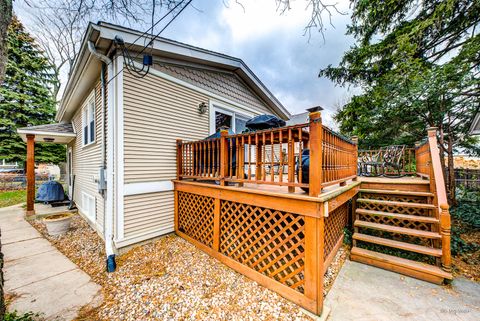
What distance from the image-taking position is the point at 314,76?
9.48 metres

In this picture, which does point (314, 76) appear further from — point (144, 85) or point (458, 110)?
point (144, 85)

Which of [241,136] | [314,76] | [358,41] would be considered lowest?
[241,136]

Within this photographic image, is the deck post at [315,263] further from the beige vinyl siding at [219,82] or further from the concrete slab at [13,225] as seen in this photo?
the concrete slab at [13,225]

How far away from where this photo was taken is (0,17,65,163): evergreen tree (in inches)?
466

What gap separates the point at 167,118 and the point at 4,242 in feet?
15.9

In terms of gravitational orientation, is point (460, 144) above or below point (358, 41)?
below

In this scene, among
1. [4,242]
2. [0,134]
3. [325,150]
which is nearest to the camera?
[325,150]

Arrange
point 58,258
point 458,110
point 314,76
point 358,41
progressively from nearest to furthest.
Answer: point 58,258
point 458,110
point 358,41
point 314,76

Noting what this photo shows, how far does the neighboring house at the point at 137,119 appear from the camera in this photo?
373 centimetres

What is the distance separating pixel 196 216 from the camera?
4121mm

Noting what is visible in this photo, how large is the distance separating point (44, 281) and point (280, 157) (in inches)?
165

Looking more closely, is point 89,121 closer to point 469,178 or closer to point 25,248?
point 25,248

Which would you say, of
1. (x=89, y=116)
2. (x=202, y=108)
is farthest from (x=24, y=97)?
(x=202, y=108)

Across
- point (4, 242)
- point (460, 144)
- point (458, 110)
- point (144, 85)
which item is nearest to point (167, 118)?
point (144, 85)
